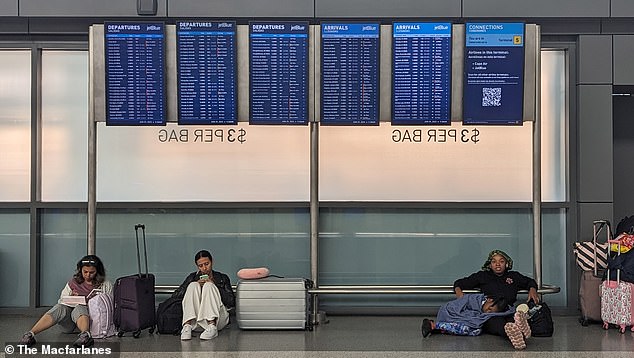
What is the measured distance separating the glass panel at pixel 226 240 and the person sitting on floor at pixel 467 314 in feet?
6.32

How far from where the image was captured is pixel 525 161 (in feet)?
31.9

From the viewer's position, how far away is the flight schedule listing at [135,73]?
29.0 feet

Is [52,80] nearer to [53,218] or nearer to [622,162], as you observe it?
[53,218]

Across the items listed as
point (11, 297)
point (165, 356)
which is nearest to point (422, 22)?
point (165, 356)

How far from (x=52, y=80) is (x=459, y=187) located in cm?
477

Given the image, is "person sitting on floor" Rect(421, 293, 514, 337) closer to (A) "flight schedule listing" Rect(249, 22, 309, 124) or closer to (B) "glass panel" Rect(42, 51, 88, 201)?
(A) "flight schedule listing" Rect(249, 22, 309, 124)

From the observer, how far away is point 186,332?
8109 mm

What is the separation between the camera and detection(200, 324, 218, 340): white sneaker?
26.6 ft

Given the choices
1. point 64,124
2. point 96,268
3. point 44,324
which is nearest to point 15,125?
point 64,124

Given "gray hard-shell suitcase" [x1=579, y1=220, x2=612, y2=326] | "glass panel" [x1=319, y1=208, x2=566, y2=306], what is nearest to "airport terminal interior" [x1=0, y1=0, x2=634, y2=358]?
"glass panel" [x1=319, y1=208, x2=566, y2=306]

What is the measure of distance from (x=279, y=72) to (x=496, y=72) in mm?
2206

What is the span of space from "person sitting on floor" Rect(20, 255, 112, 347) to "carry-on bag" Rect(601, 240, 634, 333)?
4.84 m

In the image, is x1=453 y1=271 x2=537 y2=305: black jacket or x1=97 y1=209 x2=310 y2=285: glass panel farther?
x1=97 y1=209 x2=310 y2=285: glass panel

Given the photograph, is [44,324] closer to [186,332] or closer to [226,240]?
[186,332]
